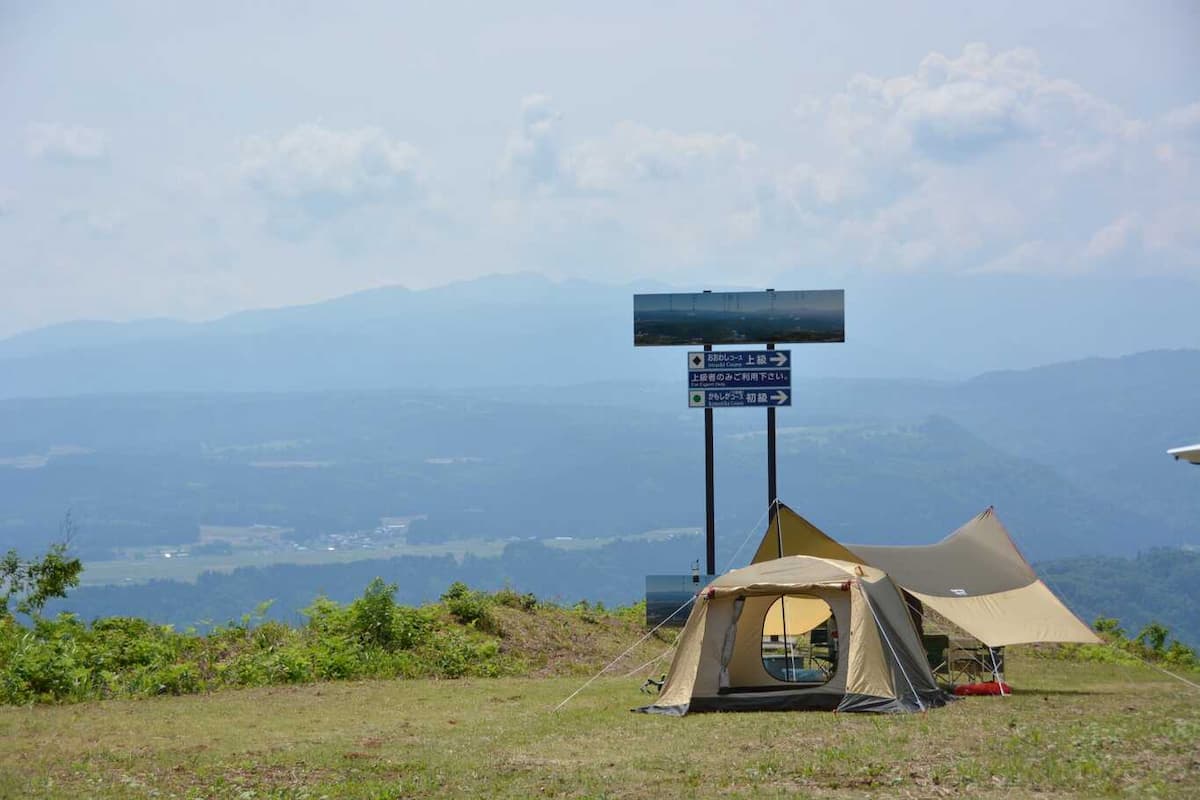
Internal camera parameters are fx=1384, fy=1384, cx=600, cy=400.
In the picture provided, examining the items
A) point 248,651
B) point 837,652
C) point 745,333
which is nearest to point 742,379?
point 745,333

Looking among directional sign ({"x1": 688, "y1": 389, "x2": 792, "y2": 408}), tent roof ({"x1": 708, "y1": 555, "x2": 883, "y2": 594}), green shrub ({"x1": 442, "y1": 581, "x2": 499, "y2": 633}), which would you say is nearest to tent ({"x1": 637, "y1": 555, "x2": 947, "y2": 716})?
tent roof ({"x1": 708, "y1": 555, "x2": 883, "y2": 594})

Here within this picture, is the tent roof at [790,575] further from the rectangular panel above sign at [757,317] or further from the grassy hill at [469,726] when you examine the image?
the rectangular panel above sign at [757,317]

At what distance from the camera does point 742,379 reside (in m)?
28.7

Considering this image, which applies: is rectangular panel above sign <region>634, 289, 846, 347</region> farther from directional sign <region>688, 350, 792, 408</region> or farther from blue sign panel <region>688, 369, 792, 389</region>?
blue sign panel <region>688, 369, 792, 389</region>

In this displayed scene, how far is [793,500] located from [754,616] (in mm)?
169123

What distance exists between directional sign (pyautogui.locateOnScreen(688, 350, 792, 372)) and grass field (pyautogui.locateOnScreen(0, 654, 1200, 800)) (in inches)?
447

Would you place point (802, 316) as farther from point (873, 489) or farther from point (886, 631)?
point (873, 489)

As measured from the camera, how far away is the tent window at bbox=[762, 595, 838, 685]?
19125 mm

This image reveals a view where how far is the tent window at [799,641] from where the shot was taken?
19125 mm

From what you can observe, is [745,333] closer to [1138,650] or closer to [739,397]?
[739,397]

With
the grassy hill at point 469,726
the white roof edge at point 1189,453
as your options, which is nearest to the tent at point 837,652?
the grassy hill at point 469,726

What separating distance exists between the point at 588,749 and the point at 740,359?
15921 millimetres

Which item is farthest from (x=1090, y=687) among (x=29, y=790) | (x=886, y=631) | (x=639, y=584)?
(x=639, y=584)

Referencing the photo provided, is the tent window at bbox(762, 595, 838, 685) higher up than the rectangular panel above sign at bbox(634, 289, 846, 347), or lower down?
lower down
